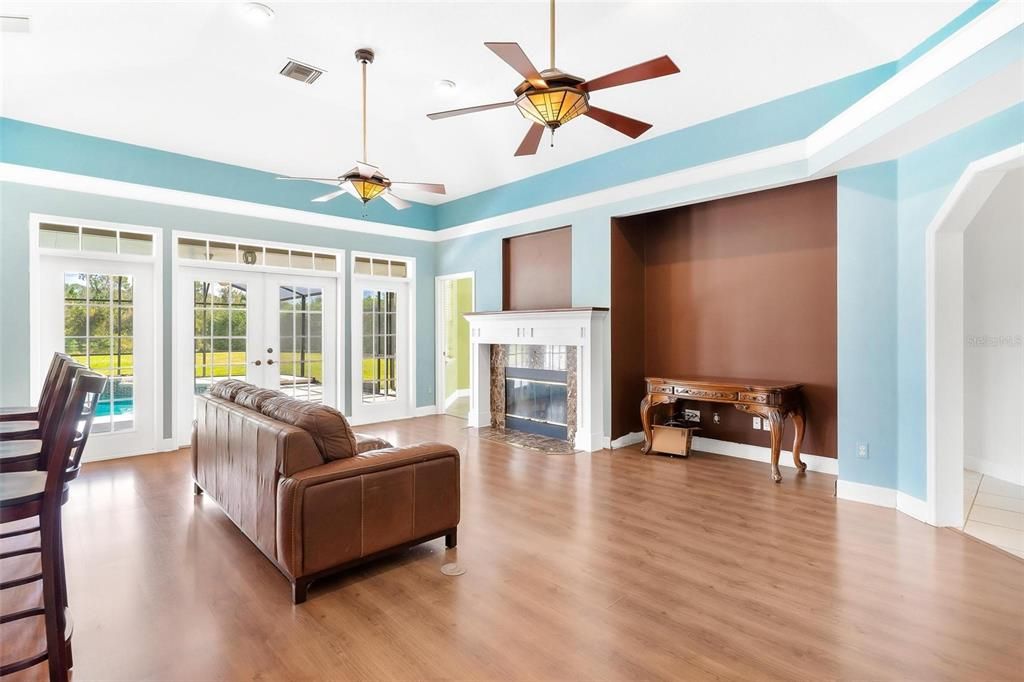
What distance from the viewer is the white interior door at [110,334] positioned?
479 centimetres

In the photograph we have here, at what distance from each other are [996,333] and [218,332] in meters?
7.66

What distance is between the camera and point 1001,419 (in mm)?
4359

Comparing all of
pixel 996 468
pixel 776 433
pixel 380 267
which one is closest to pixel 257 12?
pixel 380 267

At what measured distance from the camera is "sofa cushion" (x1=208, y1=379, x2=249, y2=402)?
344 centimetres

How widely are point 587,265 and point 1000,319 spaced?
12.0 feet

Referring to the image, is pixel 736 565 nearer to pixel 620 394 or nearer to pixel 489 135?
pixel 620 394

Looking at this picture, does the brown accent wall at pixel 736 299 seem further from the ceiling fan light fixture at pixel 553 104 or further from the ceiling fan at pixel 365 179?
the ceiling fan light fixture at pixel 553 104

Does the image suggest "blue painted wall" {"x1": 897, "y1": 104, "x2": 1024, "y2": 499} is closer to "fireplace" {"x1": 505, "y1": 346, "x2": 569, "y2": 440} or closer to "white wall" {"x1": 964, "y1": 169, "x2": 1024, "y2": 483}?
"white wall" {"x1": 964, "y1": 169, "x2": 1024, "y2": 483}

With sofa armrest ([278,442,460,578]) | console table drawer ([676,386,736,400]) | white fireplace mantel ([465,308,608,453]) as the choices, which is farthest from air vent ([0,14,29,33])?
console table drawer ([676,386,736,400])

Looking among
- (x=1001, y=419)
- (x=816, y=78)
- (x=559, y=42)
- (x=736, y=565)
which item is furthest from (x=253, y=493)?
(x=1001, y=419)

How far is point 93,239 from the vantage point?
16.3 feet

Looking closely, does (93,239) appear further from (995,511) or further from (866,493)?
(995,511)

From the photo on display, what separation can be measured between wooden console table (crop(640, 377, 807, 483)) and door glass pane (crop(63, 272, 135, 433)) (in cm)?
547

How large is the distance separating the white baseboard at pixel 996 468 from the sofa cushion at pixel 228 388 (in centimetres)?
604
